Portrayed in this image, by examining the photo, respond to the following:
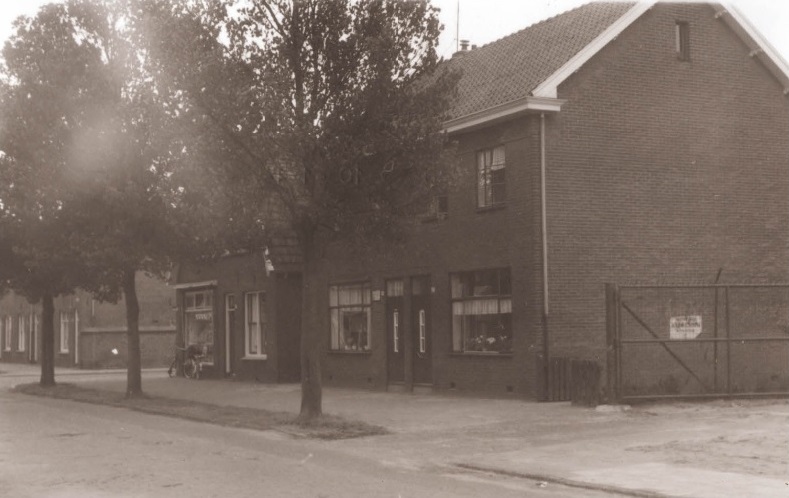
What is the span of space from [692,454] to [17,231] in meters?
21.2

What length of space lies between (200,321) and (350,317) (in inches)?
377

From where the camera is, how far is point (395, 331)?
26.6 metres

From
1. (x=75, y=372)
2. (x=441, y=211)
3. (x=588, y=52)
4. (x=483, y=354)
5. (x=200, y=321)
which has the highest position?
(x=588, y=52)

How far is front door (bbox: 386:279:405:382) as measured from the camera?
86.4ft

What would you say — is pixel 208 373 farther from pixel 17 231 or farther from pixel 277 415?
pixel 277 415

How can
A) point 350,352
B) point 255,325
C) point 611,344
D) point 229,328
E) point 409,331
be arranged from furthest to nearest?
1. point 229,328
2. point 255,325
3. point 350,352
4. point 409,331
5. point 611,344

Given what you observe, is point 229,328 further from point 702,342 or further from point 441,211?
point 702,342

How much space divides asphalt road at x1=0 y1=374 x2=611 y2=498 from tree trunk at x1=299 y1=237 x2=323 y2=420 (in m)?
1.05

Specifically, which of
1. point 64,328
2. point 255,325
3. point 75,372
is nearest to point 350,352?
point 255,325

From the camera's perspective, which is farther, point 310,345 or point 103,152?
point 103,152

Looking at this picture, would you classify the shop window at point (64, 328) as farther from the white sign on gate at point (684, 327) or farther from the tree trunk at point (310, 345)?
the white sign on gate at point (684, 327)

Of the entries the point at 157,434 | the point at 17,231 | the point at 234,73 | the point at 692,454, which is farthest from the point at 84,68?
the point at 692,454

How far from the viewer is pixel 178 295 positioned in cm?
3794

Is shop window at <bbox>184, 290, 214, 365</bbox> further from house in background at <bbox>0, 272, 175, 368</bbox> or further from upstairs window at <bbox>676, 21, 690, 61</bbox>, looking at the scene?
upstairs window at <bbox>676, 21, 690, 61</bbox>
